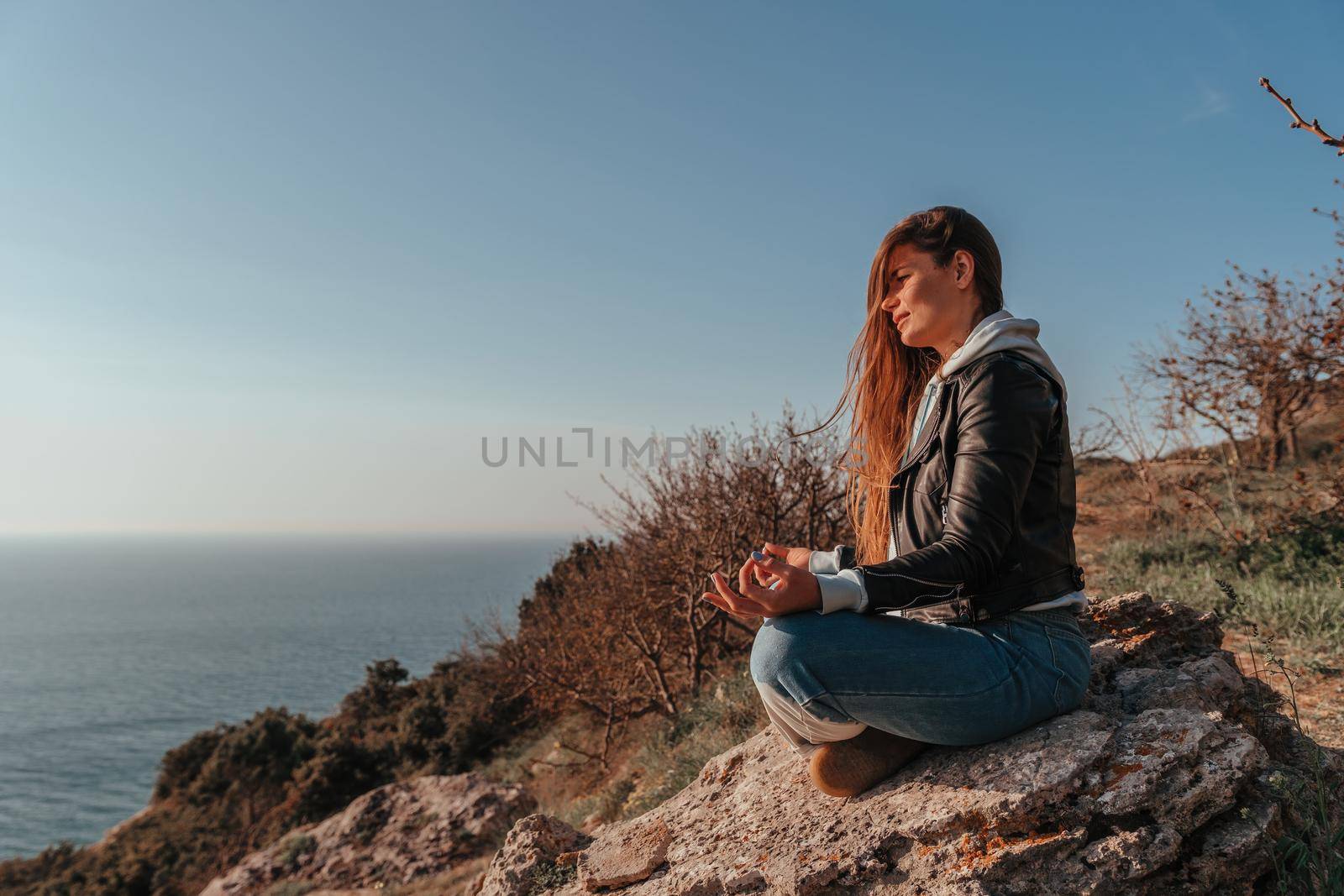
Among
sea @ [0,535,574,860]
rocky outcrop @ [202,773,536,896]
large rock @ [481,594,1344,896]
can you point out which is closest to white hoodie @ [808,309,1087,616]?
large rock @ [481,594,1344,896]

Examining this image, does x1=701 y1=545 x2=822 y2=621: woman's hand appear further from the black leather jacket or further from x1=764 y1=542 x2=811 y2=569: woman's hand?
x1=764 y1=542 x2=811 y2=569: woman's hand

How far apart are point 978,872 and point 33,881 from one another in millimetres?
24698

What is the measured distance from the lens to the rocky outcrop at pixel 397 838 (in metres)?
7.80

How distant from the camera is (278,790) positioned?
17.7 metres

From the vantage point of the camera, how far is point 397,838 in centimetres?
831

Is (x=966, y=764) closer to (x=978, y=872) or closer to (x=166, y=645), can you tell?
(x=978, y=872)

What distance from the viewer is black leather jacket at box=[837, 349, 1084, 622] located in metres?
1.89

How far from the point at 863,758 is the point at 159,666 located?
6431cm

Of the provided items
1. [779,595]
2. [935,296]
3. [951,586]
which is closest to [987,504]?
[951,586]

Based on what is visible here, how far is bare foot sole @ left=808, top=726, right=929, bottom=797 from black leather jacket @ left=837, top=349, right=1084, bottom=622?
38 cm

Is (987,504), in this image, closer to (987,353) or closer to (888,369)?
(987,353)

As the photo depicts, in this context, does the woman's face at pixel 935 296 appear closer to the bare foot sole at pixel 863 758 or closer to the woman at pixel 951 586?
the woman at pixel 951 586

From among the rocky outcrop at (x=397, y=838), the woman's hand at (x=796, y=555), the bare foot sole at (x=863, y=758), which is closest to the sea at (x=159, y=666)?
the rocky outcrop at (x=397, y=838)

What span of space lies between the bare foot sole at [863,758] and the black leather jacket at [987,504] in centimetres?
38
